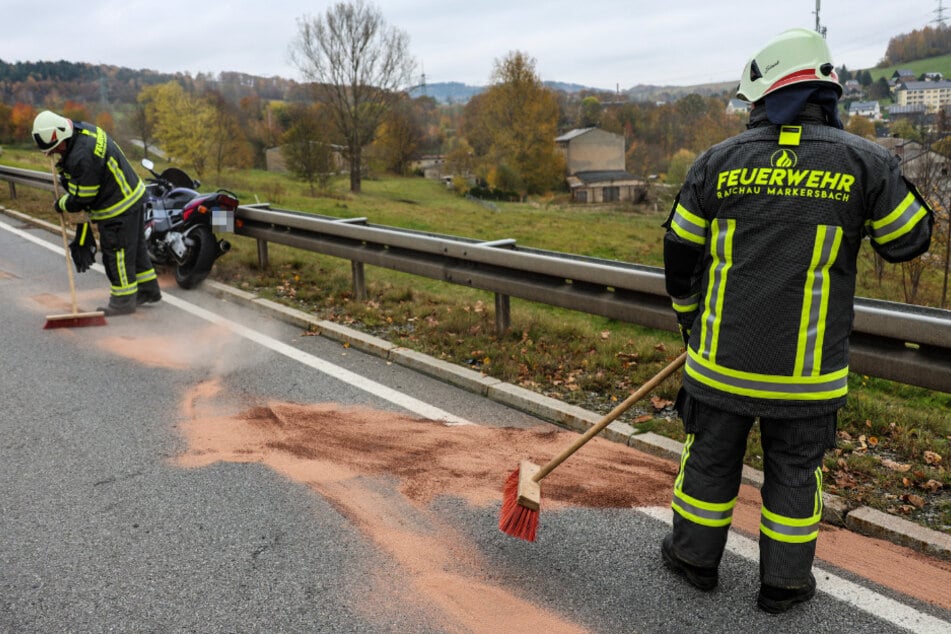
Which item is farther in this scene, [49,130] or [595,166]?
[595,166]

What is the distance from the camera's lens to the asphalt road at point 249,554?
2928mm

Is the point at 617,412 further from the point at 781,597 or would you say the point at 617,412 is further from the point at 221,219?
the point at 221,219

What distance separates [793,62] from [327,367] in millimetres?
4131

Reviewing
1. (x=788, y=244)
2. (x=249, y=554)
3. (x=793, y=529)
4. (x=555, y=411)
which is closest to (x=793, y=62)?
(x=788, y=244)

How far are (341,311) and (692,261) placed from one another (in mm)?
4920

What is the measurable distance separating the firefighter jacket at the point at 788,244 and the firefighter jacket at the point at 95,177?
21.2 ft

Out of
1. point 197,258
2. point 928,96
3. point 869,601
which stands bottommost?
point 869,601

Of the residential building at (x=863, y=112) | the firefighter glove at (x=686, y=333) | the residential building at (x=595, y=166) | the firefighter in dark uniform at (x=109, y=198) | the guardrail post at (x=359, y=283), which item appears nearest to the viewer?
the firefighter glove at (x=686, y=333)

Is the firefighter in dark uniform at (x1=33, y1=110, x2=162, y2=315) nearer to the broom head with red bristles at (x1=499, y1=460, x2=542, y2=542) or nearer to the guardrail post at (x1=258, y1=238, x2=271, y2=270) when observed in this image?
the guardrail post at (x1=258, y1=238, x2=271, y2=270)

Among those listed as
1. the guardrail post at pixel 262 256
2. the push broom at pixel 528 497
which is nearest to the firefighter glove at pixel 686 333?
the push broom at pixel 528 497

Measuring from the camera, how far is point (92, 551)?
134 inches

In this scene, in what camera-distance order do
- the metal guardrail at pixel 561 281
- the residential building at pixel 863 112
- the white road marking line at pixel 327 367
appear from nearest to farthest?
the metal guardrail at pixel 561 281
the white road marking line at pixel 327 367
the residential building at pixel 863 112

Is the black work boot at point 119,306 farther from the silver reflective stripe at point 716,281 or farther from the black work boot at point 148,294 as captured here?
the silver reflective stripe at point 716,281

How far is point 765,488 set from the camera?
3.06m
